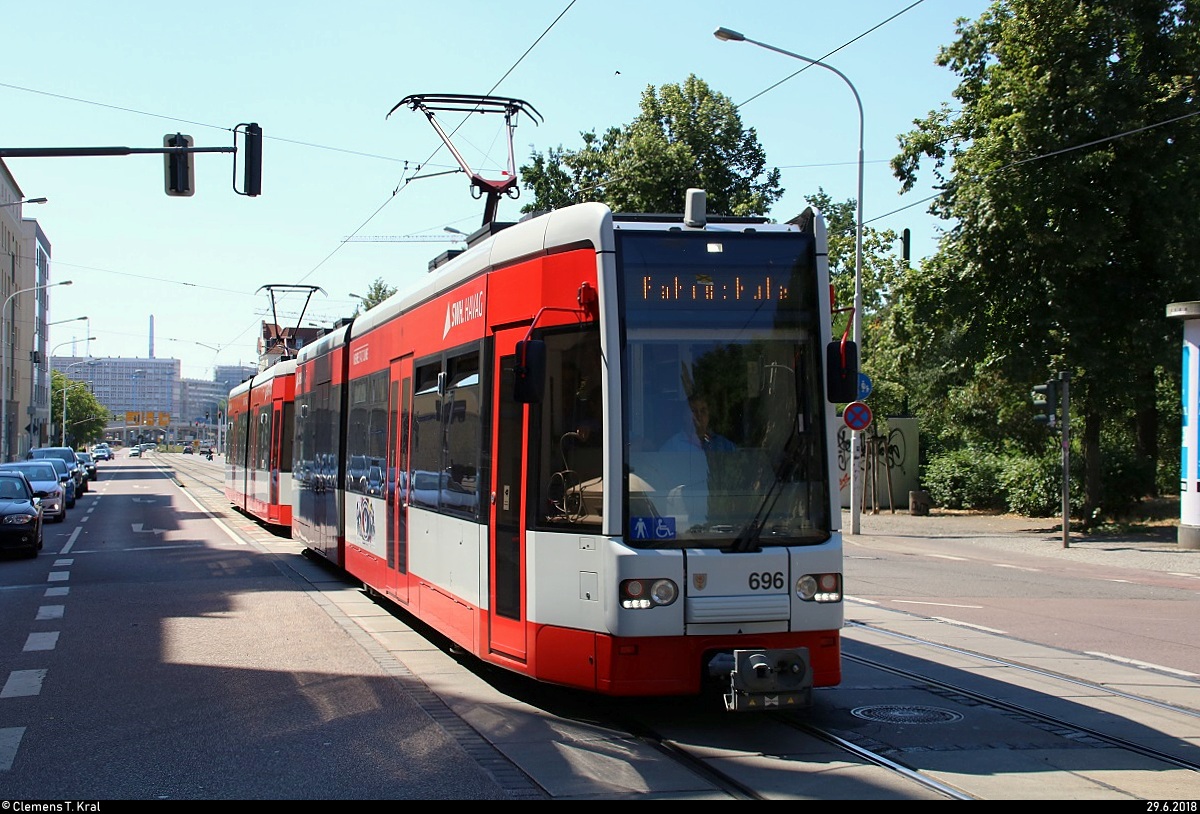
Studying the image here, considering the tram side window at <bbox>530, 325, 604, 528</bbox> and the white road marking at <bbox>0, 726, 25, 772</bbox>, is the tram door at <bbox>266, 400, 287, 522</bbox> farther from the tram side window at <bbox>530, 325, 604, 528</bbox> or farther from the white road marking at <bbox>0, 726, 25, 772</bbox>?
the tram side window at <bbox>530, 325, 604, 528</bbox>

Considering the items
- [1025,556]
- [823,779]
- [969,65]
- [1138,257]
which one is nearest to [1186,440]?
[1025,556]

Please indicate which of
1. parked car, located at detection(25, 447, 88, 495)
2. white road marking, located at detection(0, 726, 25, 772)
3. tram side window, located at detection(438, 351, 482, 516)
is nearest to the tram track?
tram side window, located at detection(438, 351, 482, 516)

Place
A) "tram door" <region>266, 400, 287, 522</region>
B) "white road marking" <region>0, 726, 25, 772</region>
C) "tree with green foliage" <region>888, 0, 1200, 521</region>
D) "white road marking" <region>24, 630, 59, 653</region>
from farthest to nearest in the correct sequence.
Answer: "tree with green foliage" <region>888, 0, 1200, 521</region>
"tram door" <region>266, 400, 287, 522</region>
"white road marking" <region>24, 630, 59, 653</region>
"white road marking" <region>0, 726, 25, 772</region>

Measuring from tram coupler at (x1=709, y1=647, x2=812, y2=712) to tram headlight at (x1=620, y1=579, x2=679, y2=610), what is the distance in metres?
0.47

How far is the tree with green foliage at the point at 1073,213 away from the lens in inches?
987

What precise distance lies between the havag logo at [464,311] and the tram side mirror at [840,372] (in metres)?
2.80

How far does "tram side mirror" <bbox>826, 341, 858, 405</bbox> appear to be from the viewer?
7422mm

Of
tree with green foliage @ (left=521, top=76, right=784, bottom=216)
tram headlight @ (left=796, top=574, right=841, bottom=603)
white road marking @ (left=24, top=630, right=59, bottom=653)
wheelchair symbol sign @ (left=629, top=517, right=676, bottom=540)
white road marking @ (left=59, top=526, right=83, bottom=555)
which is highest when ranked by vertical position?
tree with green foliage @ (left=521, top=76, right=784, bottom=216)

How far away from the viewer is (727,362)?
7.41 meters

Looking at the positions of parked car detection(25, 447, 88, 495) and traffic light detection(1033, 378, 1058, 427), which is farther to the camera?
parked car detection(25, 447, 88, 495)

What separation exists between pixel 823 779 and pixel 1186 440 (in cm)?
1880

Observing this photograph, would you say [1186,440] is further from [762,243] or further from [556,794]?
[556,794]

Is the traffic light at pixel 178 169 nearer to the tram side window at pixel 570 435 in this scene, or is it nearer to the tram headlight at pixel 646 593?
the tram side window at pixel 570 435

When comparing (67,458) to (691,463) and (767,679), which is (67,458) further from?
(767,679)
